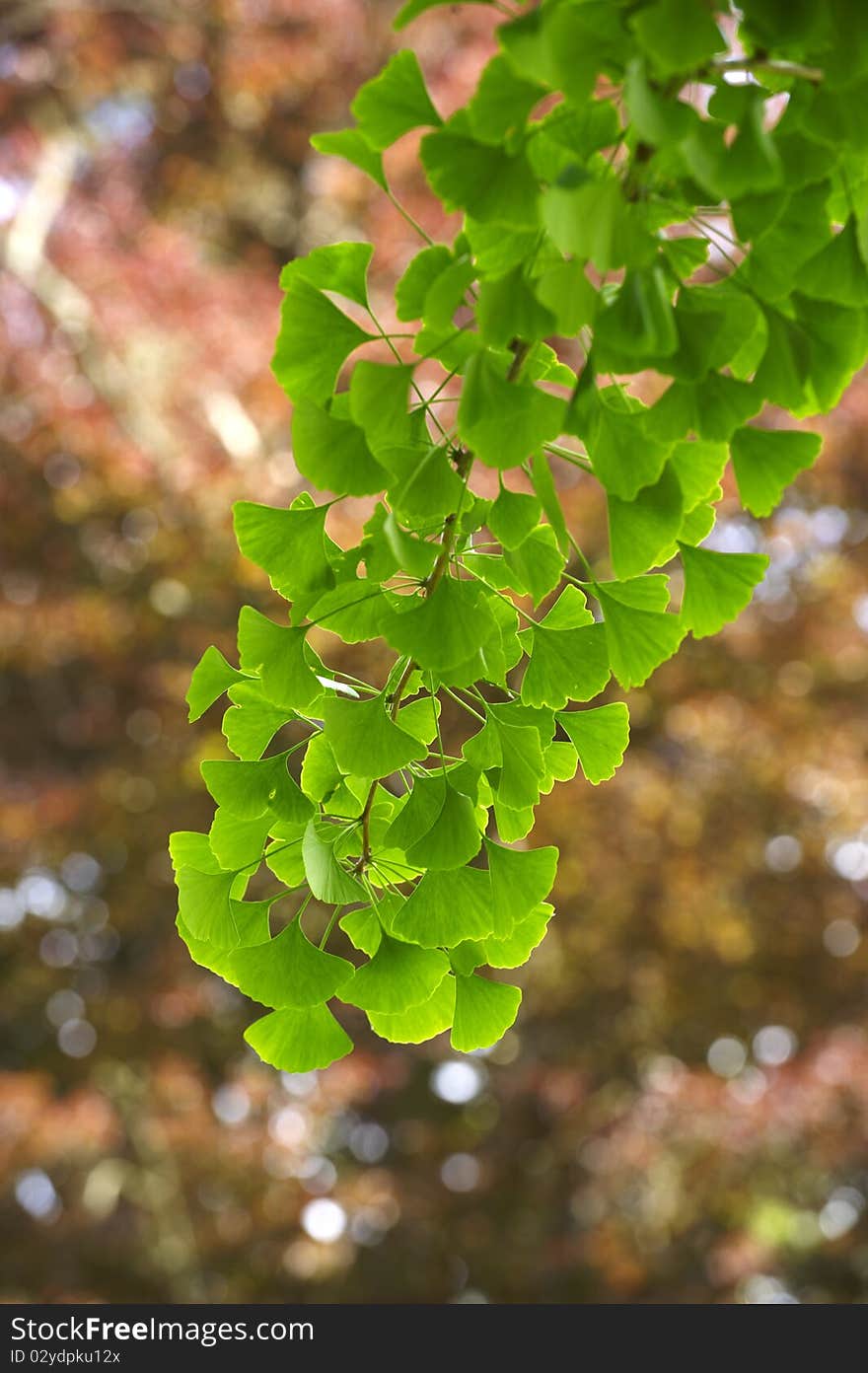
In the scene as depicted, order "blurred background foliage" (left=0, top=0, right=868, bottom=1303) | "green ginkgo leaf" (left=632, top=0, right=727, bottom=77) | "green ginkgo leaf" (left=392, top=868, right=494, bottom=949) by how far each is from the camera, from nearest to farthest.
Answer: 1. "green ginkgo leaf" (left=632, top=0, right=727, bottom=77)
2. "green ginkgo leaf" (left=392, top=868, right=494, bottom=949)
3. "blurred background foliage" (left=0, top=0, right=868, bottom=1303)

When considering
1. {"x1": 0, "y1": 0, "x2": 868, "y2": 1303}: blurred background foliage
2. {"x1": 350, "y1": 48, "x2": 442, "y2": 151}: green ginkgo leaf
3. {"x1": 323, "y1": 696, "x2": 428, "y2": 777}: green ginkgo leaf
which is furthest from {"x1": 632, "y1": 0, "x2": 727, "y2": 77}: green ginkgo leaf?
{"x1": 0, "y1": 0, "x2": 868, "y2": 1303}: blurred background foliage

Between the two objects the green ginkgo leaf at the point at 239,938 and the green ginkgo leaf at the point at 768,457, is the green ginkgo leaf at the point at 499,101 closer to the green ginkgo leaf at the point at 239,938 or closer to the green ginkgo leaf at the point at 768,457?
the green ginkgo leaf at the point at 768,457

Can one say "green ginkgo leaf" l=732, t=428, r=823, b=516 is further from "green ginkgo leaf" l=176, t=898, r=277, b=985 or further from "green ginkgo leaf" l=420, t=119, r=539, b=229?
"green ginkgo leaf" l=176, t=898, r=277, b=985

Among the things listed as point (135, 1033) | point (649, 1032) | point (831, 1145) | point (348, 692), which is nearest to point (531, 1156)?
point (649, 1032)

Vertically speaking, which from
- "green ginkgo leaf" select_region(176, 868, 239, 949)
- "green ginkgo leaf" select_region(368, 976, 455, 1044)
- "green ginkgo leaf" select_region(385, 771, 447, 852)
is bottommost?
"green ginkgo leaf" select_region(368, 976, 455, 1044)

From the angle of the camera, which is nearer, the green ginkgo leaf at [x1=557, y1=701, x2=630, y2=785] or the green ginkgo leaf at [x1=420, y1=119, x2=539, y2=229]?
the green ginkgo leaf at [x1=420, y1=119, x2=539, y2=229]
